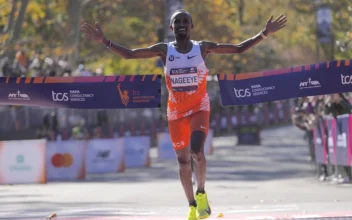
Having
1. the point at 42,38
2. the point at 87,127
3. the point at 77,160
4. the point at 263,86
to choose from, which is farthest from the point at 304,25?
the point at 263,86

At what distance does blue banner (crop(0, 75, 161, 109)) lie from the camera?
1389 centimetres

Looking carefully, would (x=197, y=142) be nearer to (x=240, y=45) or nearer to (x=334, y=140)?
(x=240, y=45)

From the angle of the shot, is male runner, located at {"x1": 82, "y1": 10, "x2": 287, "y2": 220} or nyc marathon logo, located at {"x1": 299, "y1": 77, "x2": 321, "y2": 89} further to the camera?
nyc marathon logo, located at {"x1": 299, "y1": 77, "x2": 321, "y2": 89}

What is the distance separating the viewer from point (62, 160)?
26797mm

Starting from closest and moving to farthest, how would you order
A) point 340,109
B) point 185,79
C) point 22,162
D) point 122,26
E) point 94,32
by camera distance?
point 185,79
point 94,32
point 340,109
point 22,162
point 122,26

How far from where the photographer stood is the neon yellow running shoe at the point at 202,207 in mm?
11180

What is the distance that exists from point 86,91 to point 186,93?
107 inches

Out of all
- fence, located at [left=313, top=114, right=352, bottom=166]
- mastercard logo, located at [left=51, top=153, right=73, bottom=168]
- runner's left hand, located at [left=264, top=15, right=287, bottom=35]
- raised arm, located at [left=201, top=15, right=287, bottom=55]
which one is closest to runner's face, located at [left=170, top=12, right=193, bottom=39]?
raised arm, located at [left=201, top=15, right=287, bottom=55]

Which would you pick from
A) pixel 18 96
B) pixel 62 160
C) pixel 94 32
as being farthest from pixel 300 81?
pixel 62 160

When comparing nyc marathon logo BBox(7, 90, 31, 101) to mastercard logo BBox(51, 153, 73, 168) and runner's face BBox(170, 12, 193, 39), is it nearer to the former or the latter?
runner's face BBox(170, 12, 193, 39)

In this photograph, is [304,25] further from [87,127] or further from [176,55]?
[176,55]

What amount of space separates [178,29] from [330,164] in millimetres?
10998

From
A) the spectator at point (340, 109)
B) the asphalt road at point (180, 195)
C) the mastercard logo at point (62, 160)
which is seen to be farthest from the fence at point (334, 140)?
the mastercard logo at point (62, 160)

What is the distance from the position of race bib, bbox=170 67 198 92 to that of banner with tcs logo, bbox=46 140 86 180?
50.5ft
